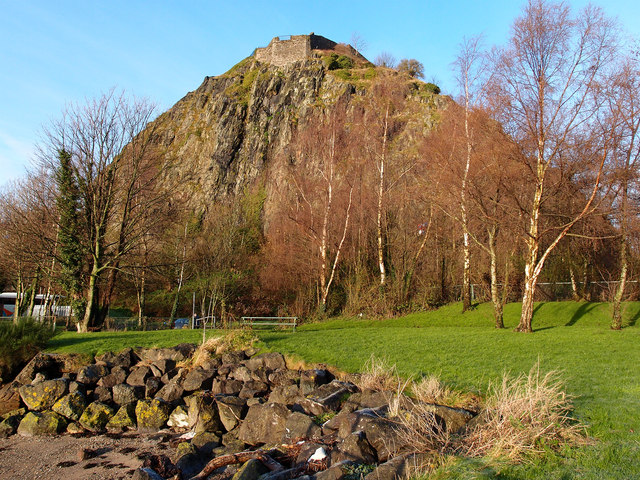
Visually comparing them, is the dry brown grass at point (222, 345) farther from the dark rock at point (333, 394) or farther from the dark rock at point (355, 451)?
the dark rock at point (355, 451)

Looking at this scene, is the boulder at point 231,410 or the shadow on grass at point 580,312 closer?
the boulder at point 231,410

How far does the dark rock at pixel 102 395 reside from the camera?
1141 cm

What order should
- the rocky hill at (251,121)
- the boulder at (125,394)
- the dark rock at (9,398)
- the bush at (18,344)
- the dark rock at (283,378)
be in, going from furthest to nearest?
the rocky hill at (251,121) < the bush at (18,344) < the dark rock at (9,398) < the boulder at (125,394) < the dark rock at (283,378)

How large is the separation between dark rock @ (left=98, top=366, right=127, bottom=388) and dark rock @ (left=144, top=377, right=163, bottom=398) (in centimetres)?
85

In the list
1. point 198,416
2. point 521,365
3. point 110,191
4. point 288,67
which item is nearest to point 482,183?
point 521,365

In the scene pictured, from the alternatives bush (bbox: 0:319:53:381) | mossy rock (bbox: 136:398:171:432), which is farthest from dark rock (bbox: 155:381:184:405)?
bush (bbox: 0:319:53:381)

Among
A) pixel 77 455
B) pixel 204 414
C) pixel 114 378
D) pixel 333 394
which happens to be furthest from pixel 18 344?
pixel 333 394

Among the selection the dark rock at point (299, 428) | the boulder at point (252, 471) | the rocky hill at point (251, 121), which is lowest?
the boulder at point (252, 471)

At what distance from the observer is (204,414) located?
9398 mm

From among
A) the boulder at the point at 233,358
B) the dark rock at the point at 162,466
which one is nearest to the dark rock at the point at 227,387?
the boulder at the point at 233,358

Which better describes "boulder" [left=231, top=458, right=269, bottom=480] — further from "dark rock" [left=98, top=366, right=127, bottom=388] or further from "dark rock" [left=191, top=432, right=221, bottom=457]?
"dark rock" [left=98, top=366, right=127, bottom=388]

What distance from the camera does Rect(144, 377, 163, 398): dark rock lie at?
Answer: 11.5 meters

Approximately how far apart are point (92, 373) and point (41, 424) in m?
2.06

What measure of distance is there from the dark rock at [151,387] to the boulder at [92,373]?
4.96ft
